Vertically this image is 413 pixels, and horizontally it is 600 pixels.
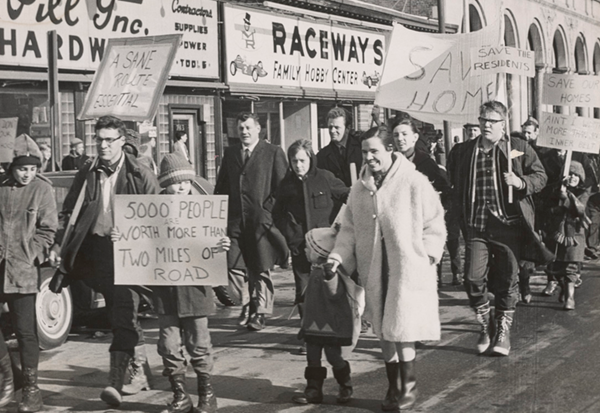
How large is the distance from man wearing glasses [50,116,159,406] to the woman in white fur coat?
1400 millimetres

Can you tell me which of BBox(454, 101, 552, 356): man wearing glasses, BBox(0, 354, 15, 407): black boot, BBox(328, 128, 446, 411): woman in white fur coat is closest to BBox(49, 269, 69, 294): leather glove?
BBox(0, 354, 15, 407): black boot

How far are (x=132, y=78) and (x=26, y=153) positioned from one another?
2030mm

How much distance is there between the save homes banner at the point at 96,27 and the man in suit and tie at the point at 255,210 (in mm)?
7265

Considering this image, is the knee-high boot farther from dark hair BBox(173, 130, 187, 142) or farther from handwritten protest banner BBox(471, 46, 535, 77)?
dark hair BBox(173, 130, 187, 142)

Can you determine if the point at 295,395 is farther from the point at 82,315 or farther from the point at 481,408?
the point at 82,315

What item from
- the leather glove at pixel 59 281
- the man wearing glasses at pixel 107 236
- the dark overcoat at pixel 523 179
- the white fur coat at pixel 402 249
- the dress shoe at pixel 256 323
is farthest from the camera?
the dress shoe at pixel 256 323

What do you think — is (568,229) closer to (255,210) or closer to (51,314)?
(255,210)

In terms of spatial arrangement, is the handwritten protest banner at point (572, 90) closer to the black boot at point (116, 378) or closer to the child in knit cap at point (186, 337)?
the child in knit cap at point (186, 337)

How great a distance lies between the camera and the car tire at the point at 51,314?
8.73 meters

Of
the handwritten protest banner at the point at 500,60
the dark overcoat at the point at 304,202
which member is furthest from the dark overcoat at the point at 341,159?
the handwritten protest banner at the point at 500,60

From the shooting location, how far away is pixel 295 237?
347 inches

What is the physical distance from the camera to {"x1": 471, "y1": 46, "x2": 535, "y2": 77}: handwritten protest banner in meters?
10.0

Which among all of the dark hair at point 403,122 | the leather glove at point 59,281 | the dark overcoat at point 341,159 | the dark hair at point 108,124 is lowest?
the leather glove at point 59,281

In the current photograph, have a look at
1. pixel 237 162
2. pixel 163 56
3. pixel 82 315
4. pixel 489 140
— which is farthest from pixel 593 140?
pixel 82 315
